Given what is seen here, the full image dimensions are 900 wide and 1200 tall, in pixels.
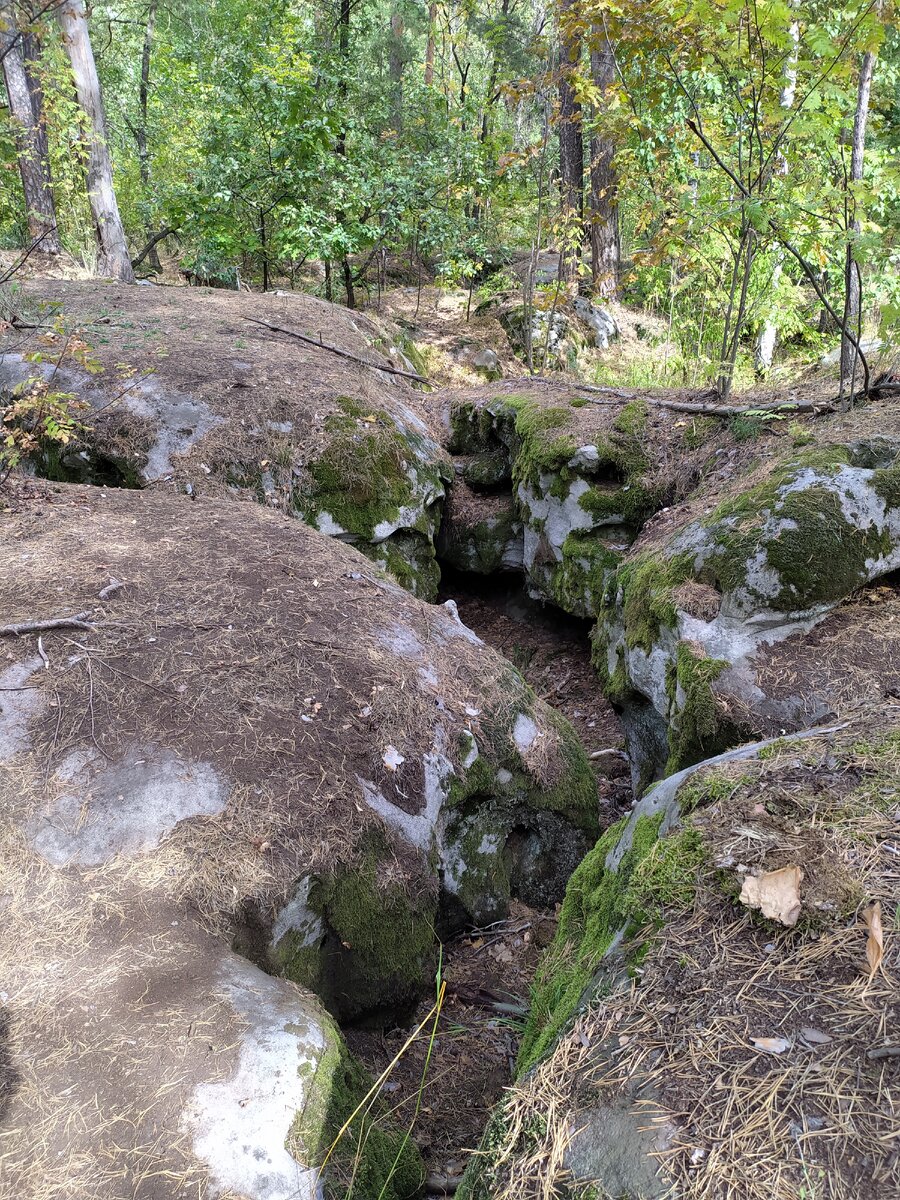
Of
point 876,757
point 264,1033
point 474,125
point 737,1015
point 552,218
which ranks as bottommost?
point 264,1033

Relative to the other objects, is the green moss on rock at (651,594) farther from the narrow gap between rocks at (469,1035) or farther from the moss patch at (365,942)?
the moss patch at (365,942)

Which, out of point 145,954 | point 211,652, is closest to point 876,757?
point 145,954

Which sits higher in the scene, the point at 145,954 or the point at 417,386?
the point at 417,386

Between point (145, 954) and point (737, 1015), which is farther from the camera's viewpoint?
point (145, 954)

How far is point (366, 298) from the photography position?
43.7ft

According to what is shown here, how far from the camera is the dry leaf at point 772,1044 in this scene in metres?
1.46

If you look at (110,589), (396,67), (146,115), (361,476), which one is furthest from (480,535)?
(146,115)

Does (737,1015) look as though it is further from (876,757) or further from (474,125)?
(474,125)

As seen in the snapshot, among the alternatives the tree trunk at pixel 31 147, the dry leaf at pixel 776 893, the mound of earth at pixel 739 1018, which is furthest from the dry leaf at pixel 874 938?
the tree trunk at pixel 31 147

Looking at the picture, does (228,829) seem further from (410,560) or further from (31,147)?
(31,147)

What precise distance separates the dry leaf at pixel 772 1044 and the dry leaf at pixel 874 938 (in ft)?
0.76

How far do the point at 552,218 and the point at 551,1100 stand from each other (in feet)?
34.4

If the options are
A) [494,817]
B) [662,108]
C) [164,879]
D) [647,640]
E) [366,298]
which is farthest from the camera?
[366,298]

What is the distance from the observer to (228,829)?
2.91 m
